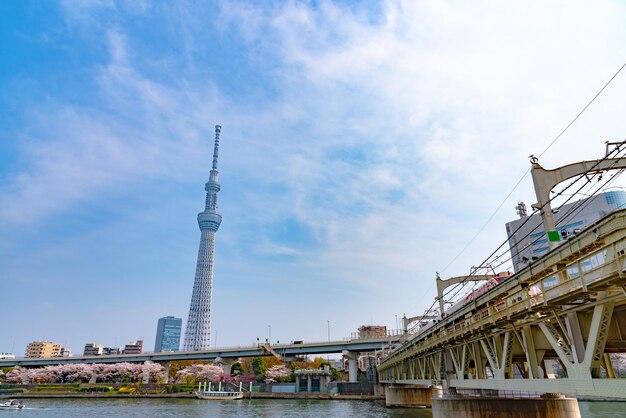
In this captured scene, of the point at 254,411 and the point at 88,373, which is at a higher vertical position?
the point at 88,373

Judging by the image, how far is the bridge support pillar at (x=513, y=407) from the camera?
1028 inches

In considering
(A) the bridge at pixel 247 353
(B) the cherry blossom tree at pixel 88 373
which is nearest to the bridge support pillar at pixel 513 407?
(A) the bridge at pixel 247 353

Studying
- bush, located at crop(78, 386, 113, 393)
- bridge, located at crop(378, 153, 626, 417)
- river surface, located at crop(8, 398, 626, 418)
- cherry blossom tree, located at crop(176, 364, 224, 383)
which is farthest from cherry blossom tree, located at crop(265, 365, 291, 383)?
bridge, located at crop(378, 153, 626, 417)

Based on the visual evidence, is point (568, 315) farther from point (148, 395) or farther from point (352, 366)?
point (148, 395)

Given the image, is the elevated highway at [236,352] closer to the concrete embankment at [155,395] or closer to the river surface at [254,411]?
the concrete embankment at [155,395]

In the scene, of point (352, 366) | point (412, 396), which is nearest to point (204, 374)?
point (352, 366)

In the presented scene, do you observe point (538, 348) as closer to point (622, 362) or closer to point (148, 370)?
point (622, 362)

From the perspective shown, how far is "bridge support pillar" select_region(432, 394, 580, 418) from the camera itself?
1028 inches

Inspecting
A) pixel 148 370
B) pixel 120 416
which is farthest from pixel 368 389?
pixel 148 370

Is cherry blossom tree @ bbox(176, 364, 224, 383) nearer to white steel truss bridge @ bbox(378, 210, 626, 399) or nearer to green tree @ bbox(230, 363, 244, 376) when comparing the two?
green tree @ bbox(230, 363, 244, 376)

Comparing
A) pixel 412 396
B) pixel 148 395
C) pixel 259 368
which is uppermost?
pixel 259 368

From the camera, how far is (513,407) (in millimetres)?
26734

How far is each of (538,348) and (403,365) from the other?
35.4m

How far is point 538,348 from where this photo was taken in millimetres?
16812
